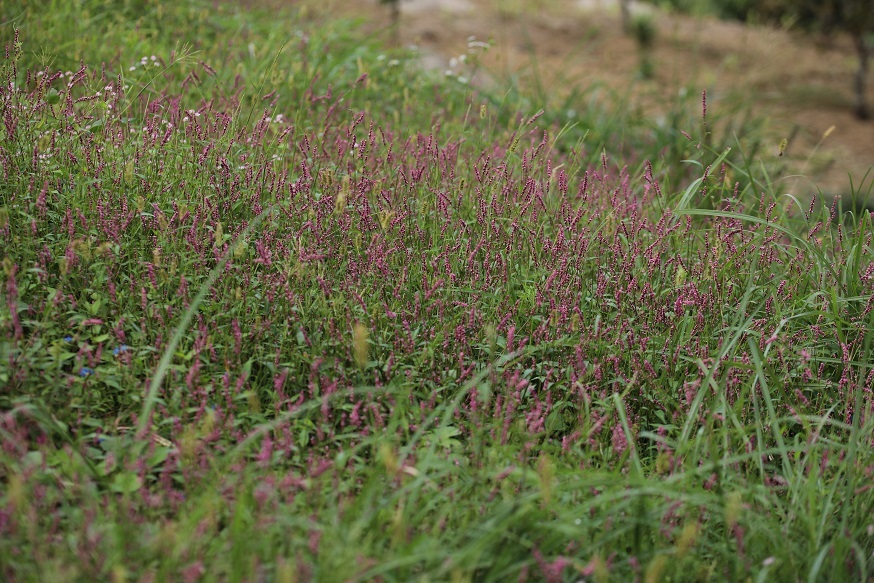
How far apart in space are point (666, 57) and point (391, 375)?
829cm

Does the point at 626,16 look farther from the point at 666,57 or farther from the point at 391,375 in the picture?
the point at 391,375

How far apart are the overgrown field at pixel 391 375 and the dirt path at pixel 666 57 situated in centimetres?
393

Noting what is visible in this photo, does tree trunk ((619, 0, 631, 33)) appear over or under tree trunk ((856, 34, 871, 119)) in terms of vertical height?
over

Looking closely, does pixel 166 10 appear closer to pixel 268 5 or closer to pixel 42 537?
pixel 268 5

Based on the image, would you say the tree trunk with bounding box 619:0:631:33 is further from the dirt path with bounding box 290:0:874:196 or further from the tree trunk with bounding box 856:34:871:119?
the tree trunk with bounding box 856:34:871:119

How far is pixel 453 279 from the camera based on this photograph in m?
2.86

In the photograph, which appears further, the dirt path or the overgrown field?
the dirt path

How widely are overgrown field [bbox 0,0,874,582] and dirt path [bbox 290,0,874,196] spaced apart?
155 inches

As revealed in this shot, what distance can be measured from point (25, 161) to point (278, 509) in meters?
1.72

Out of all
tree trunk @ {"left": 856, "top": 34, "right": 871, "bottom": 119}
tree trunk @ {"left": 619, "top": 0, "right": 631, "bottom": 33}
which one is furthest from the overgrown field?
tree trunk @ {"left": 619, "top": 0, "right": 631, "bottom": 33}

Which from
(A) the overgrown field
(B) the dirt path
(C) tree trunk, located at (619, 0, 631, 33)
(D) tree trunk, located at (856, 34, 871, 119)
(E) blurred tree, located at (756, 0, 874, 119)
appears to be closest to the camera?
(A) the overgrown field

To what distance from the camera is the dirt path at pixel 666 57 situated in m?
7.70

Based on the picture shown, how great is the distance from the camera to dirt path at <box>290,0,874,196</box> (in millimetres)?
7695

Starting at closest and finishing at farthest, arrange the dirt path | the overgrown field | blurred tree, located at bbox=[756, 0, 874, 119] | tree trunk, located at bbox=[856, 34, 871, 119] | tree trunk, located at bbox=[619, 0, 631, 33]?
1. the overgrown field
2. the dirt path
3. blurred tree, located at bbox=[756, 0, 874, 119]
4. tree trunk, located at bbox=[856, 34, 871, 119]
5. tree trunk, located at bbox=[619, 0, 631, 33]
